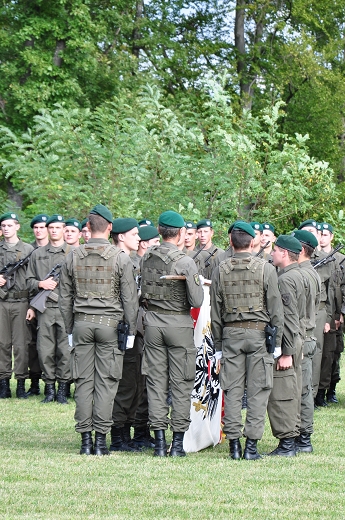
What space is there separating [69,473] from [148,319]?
185 cm

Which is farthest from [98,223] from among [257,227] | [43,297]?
[257,227]

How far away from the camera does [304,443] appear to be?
9531 millimetres

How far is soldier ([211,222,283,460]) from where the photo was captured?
8.75 meters

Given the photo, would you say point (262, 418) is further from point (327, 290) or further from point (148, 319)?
point (327, 290)

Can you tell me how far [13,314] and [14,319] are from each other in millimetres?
70

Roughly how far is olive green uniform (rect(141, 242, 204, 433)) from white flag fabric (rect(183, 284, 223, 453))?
18.8 inches

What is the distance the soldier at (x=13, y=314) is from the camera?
13.1m

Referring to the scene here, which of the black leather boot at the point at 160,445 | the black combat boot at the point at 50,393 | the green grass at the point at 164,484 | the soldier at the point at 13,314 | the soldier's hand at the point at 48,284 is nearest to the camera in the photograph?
the green grass at the point at 164,484

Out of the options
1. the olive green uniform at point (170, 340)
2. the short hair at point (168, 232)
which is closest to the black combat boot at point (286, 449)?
the olive green uniform at point (170, 340)

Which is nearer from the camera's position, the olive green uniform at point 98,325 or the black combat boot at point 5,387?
the olive green uniform at point 98,325

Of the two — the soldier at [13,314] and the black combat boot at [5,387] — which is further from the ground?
the soldier at [13,314]

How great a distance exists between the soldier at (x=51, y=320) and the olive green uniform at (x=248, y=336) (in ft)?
13.7

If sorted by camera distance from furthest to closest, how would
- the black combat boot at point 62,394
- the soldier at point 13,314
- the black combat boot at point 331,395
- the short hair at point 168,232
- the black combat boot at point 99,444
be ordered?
1. the black combat boot at point 331,395
2. the soldier at point 13,314
3. the black combat boot at point 62,394
4. the short hair at point 168,232
5. the black combat boot at point 99,444

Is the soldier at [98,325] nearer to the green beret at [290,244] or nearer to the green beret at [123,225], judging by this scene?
the green beret at [123,225]
